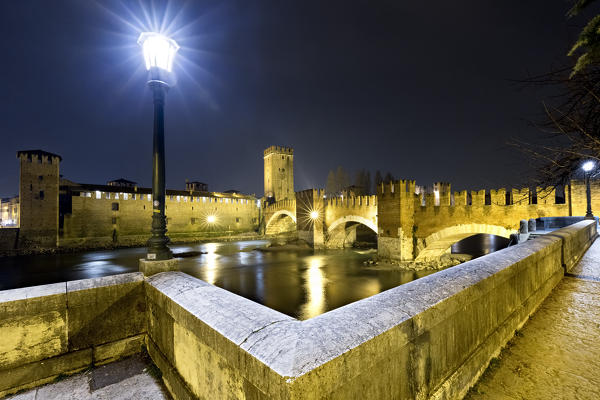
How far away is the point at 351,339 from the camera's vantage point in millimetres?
1295

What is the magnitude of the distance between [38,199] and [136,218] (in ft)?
31.3

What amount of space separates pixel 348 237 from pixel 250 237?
17.8 m

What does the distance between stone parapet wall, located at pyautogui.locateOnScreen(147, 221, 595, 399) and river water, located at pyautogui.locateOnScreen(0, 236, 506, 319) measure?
10218mm

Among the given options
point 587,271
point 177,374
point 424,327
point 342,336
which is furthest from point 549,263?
point 177,374

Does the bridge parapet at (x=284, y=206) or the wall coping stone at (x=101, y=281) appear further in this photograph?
the bridge parapet at (x=284, y=206)

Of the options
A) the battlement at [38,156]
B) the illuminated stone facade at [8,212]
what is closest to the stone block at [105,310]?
the battlement at [38,156]

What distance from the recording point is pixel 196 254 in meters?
28.2

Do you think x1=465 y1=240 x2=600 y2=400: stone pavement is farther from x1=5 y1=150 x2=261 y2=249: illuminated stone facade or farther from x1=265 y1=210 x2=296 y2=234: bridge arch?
x1=265 y1=210 x2=296 y2=234: bridge arch

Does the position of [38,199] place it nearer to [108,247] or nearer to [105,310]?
[108,247]

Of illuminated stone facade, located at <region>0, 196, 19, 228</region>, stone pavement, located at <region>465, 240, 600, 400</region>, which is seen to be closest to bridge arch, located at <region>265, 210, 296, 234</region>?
stone pavement, located at <region>465, 240, 600, 400</region>

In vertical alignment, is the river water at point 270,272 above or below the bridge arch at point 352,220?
below

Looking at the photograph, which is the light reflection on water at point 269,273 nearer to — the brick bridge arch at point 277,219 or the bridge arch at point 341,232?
the bridge arch at point 341,232

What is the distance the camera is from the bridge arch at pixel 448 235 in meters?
16.1

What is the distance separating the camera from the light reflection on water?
14.9 m
